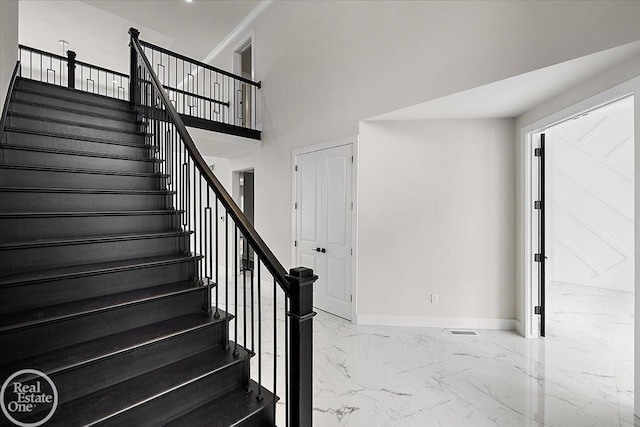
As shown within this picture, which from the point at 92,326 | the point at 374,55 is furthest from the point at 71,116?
the point at 374,55

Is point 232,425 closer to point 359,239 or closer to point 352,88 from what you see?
point 359,239

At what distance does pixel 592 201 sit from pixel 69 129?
25.2 ft

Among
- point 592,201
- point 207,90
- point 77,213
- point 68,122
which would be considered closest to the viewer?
point 77,213

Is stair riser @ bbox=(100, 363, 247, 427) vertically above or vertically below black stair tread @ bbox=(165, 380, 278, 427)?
above

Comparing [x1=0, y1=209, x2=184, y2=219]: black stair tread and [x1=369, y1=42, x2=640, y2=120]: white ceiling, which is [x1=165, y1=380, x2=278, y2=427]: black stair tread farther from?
[x1=369, y1=42, x2=640, y2=120]: white ceiling

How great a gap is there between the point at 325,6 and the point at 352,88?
51.8 inches

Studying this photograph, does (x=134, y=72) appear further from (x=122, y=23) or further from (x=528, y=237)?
(x=528, y=237)

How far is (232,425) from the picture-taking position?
4.80ft

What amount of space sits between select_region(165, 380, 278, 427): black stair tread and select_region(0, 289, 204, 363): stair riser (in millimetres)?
596

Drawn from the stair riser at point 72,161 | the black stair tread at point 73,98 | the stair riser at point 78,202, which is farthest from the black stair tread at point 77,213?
the black stair tread at point 73,98

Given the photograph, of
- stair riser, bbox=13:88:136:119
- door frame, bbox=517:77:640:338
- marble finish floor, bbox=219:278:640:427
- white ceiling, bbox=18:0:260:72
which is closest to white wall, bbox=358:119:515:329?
door frame, bbox=517:77:640:338

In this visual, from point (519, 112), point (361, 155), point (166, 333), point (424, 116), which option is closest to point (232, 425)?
point (166, 333)

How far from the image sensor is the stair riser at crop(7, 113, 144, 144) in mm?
2371

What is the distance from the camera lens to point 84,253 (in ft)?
6.19
